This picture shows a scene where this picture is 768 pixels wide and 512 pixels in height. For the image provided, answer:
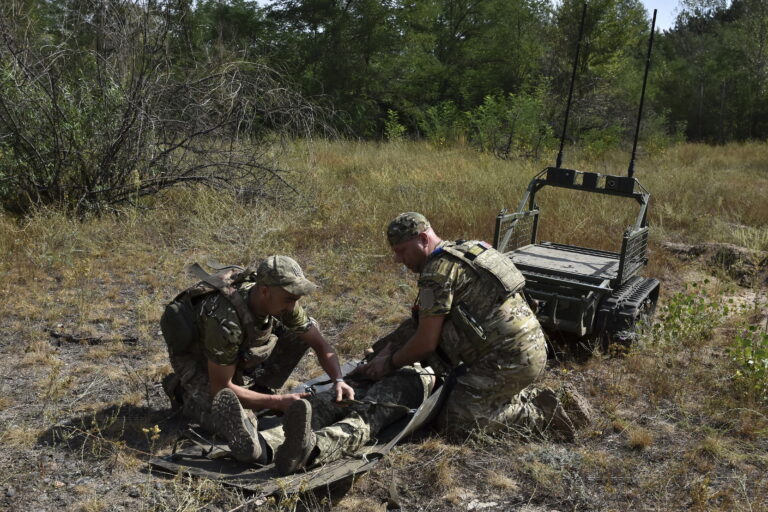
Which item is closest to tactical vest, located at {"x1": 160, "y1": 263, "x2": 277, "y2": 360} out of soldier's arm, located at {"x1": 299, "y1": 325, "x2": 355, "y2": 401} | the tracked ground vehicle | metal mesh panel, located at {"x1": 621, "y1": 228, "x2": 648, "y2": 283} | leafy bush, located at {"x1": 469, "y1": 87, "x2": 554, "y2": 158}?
soldier's arm, located at {"x1": 299, "y1": 325, "x2": 355, "y2": 401}

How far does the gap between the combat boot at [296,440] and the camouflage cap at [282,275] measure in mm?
557

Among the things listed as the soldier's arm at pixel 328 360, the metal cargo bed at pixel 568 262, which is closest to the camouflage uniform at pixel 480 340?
the soldier's arm at pixel 328 360

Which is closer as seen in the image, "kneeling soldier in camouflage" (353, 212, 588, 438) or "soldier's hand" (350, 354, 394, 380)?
"kneeling soldier in camouflage" (353, 212, 588, 438)

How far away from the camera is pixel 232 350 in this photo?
11.0ft

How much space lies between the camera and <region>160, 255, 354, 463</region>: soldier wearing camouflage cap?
3.25m

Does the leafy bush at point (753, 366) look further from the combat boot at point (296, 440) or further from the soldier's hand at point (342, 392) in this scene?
the combat boot at point (296, 440)

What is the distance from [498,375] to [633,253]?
7.27 ft

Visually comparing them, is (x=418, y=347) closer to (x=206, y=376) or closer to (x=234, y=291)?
(x=234, y=291)

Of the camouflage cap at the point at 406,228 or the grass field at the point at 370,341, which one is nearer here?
the grass field at the point at 370,341

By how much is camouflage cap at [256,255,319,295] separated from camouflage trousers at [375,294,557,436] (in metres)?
0.93

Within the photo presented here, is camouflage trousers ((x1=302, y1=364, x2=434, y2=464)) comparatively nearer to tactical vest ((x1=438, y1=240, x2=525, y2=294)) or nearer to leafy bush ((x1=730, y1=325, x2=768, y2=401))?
tactical vest ((x1=438, y1=240, x2=525, y2=294))

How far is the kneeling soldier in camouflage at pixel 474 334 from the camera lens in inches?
146

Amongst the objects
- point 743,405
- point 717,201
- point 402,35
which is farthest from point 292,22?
point 743,405

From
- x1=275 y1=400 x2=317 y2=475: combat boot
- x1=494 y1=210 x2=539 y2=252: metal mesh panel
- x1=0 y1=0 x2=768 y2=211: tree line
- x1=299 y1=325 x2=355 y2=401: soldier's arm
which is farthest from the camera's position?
x1=0 y1=0 x2=768 y2=211: tree line
